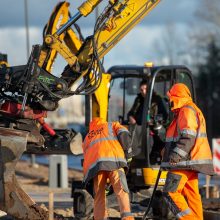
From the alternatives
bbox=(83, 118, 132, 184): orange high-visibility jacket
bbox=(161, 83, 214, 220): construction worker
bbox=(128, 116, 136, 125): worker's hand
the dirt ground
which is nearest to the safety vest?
bbox=(161, 83, 214, 220): construction worker

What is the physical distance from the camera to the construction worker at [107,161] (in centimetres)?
1206

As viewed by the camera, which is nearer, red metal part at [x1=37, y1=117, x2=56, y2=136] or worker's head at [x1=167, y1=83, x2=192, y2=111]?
worker's head at [x1=167, y1=83, x2=192, y2=111]

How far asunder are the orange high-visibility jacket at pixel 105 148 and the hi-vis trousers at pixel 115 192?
0.45 ft

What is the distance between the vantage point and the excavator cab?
50.2 ft

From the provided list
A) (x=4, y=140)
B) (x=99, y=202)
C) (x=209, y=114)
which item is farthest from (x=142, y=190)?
(x=209, y=114)

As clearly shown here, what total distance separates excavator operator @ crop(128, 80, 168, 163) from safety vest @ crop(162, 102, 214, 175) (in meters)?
4.00

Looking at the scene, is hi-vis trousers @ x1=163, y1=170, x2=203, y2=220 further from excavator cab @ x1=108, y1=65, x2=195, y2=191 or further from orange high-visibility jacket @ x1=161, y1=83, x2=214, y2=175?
excavator cab @ x1=108, y1=65, x2=195, y2=191

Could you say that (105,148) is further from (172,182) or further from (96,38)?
(96,38)

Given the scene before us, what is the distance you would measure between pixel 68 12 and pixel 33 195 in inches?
285

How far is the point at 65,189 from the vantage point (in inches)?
878

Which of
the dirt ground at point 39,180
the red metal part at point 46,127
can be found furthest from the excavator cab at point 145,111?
the red metal part at point 46,127

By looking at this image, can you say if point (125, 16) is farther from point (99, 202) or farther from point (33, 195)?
point (33, 195)

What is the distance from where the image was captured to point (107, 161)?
12.1 meters

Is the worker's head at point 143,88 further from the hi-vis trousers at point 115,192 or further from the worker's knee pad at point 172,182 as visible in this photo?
the worker's knee pad at point 172,182
